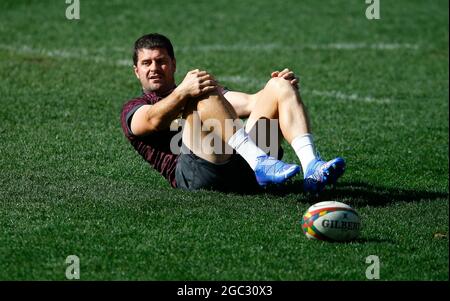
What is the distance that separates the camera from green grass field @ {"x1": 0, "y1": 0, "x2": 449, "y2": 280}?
676cm

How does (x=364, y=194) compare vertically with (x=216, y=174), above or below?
below

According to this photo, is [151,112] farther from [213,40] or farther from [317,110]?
[213,40]

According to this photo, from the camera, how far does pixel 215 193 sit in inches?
323

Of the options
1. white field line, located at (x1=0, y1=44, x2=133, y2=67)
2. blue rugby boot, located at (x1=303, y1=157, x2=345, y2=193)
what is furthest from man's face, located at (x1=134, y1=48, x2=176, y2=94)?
white field line, located at (x1=0, y1=44, x2=133, y2=67)

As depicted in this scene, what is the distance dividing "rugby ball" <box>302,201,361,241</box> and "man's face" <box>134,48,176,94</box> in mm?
1993

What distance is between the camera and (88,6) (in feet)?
57.2

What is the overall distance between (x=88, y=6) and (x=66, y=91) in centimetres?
535

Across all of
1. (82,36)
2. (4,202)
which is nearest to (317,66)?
(82,36)

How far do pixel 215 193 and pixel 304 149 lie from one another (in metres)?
0.79

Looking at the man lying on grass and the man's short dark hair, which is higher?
the man's short dark hair

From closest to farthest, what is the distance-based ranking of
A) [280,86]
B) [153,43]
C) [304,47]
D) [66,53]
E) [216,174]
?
[216,174] < [280,86] < [153,43] < [66,53] < [304,47]

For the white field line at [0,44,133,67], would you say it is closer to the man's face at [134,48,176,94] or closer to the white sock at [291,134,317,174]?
the man's face at [134,48,176,94]

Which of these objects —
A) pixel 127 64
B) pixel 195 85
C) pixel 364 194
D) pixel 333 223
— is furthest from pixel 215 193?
pixel 127 64

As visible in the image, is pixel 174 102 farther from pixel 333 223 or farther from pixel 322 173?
pixel 333 223
